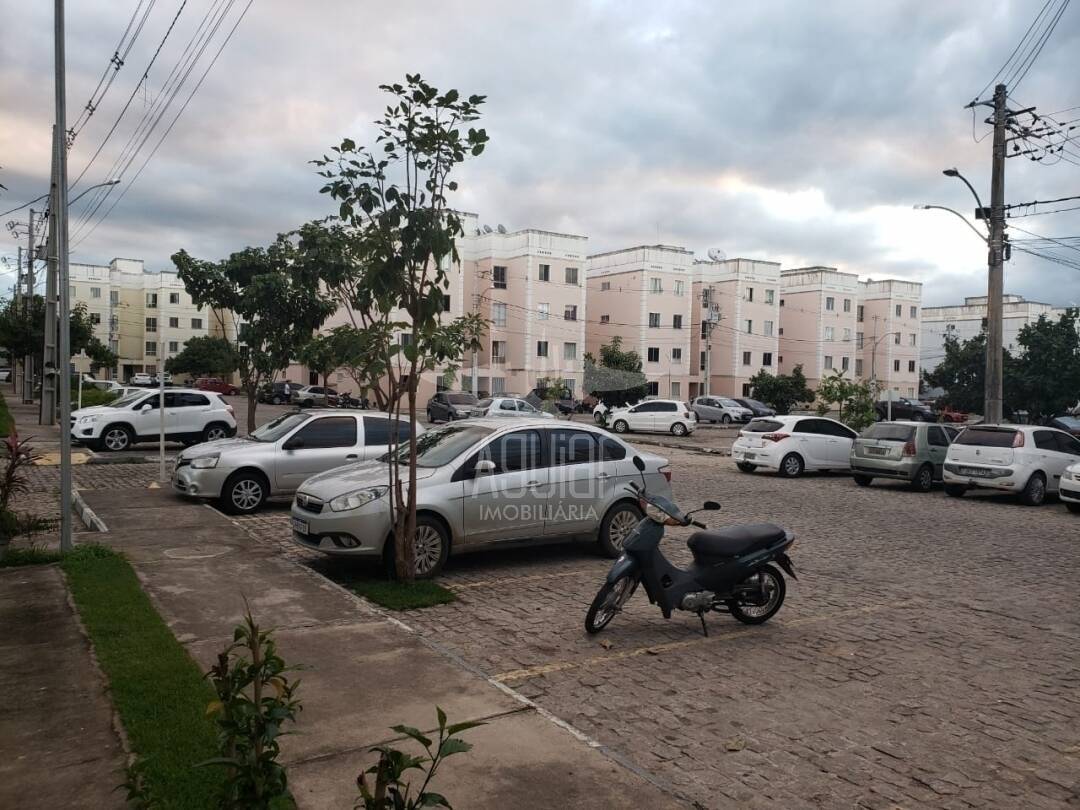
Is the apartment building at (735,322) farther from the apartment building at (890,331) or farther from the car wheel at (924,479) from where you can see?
the car wheel at (924,479)

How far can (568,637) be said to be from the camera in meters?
6.58

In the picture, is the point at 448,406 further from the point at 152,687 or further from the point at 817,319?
the point at 817,319

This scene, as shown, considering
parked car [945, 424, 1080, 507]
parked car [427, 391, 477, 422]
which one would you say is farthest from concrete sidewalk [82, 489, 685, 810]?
parked car [427, 391, 477, 422]

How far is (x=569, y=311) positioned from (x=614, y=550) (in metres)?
50.2

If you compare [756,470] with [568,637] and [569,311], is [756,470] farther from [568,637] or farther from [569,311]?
[569,311]

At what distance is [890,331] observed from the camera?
7650 cm

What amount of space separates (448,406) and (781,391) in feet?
81.6

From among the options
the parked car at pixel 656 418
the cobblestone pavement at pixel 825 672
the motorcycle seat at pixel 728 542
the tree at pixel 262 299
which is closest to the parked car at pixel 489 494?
the cobblestone pavement at pixel 825 672

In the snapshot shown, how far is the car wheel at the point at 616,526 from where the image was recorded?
9.48 m

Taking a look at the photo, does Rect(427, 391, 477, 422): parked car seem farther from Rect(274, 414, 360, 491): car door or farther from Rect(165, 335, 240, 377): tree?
Rect(165, 335, 240, 377): tree

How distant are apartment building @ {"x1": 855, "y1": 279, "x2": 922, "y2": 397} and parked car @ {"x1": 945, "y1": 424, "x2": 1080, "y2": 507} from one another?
62.4 meters

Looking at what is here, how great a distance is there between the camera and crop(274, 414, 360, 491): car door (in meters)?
12.3

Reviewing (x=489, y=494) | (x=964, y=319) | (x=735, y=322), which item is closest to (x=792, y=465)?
(x=489, y=494)

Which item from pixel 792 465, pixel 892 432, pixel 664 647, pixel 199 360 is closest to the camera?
pixel 664 647
